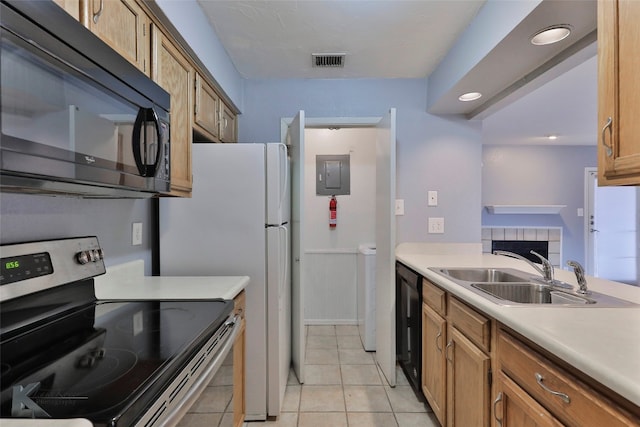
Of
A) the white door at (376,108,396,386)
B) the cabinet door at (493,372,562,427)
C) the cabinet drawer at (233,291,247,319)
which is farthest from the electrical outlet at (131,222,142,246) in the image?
the cabinet door at (493,372,562,427)

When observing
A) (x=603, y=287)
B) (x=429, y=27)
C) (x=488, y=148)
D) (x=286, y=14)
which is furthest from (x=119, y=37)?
(x=488, y=148)

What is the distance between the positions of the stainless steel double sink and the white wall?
169 centimetres

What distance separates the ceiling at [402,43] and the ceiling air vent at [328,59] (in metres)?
0.05

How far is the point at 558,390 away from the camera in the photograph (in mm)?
894

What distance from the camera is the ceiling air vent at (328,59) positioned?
231cm

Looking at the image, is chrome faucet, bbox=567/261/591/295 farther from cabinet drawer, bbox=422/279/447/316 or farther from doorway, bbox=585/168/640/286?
doorway, bbox=585/168/640/286

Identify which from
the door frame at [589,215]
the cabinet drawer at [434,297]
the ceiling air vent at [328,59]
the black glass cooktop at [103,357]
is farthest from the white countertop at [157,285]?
the door frame at [589,215]

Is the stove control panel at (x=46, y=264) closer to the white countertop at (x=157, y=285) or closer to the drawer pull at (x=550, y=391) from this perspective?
the white countertop at (x=157, y=285)

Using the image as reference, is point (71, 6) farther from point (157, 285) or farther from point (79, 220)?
point (157, 285)

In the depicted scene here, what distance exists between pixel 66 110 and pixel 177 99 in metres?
0.94

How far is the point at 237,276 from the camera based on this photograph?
6.16 feet

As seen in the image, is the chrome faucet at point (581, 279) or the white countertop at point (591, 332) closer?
the white countertop at point (591, 332)

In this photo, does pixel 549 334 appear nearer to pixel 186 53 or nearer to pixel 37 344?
pixel 37 344

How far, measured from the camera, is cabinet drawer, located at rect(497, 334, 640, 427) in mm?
752
